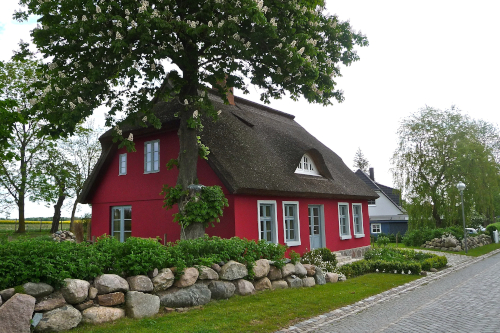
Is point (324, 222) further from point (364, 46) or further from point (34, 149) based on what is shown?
point (34, 149)

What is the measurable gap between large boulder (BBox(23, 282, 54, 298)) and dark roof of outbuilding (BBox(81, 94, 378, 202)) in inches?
252

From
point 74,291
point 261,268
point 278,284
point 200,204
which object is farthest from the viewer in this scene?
point 200,204

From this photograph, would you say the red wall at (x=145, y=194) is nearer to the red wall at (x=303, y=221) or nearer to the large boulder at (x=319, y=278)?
the red wall at (x=303, y=221)

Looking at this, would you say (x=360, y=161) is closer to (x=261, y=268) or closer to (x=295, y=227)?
(x=295, y=227)

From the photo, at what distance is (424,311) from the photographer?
25.8 ft

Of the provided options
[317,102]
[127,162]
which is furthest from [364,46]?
[127,162]

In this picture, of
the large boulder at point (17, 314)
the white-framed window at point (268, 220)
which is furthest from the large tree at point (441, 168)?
the large boulder at point (17, 314)

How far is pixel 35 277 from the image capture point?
5996 mm

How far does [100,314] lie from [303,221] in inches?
398

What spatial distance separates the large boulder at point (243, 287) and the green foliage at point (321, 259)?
13.4 ft

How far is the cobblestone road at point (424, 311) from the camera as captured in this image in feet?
21.9

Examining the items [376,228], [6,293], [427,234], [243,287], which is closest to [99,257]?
[6,293]

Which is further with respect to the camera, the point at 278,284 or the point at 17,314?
the point at 278,284

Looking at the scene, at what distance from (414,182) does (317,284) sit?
16.9 metres
